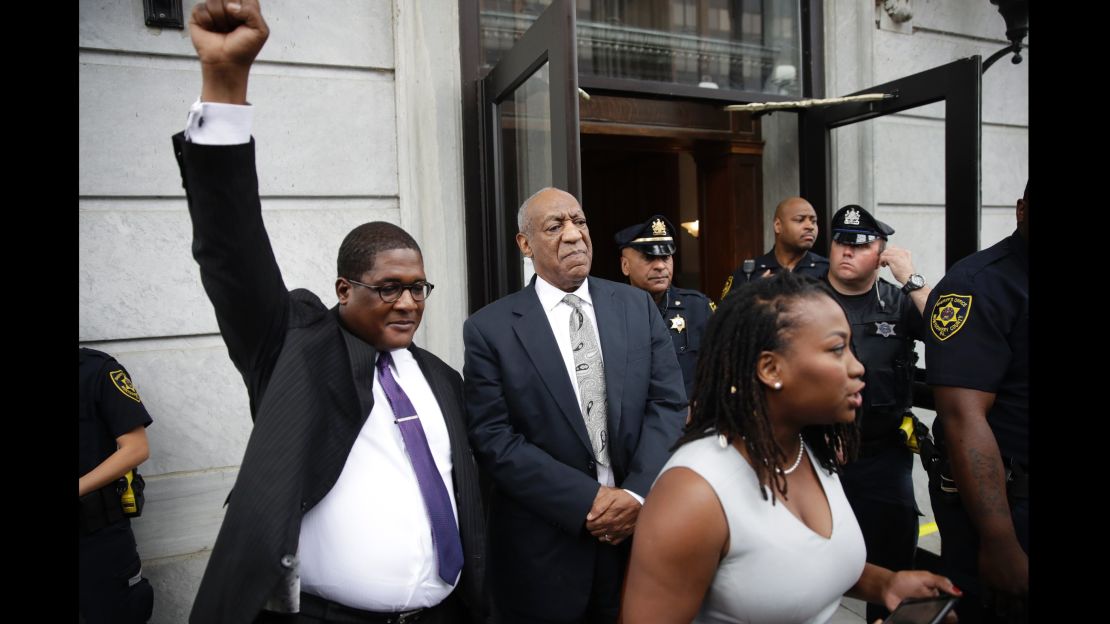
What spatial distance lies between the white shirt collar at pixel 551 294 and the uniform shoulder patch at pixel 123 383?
1.85 metres

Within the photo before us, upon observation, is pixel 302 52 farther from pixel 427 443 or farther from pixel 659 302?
pixel 427 443

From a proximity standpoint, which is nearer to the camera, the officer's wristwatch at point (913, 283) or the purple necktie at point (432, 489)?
the purple necktie at point (432, 489)

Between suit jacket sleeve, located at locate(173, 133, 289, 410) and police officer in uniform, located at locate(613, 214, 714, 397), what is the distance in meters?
2.85

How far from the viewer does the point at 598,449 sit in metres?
2.61

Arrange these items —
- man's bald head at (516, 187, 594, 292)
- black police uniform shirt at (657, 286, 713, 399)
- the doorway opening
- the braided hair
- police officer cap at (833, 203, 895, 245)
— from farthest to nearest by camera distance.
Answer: the doorway opening → black police uniform shirt at (657, 286, 713, 399) → police officer cap at (833, 203, 895, 245) → man's bald head at (516, 187, 594, 292) → the braided hair

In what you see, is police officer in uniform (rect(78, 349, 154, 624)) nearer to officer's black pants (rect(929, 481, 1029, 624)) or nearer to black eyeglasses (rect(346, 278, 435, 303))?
black eyeglasses (rect(346, 278, 435, 303))

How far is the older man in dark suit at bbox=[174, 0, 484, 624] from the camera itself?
4.74 feet

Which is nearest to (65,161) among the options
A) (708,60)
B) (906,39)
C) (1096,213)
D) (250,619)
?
(250,619)

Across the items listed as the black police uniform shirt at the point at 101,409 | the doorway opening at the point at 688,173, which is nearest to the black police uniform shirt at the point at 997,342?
the doorway opening at the point at 688,173

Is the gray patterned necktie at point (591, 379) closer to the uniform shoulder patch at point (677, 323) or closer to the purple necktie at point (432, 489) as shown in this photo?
the purple necktie at point (432, 489)

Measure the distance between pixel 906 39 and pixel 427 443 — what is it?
5.22m

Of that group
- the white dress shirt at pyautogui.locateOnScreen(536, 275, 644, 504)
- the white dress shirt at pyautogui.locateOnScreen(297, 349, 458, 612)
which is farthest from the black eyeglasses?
the white dress shirt at pyautogui.locateOnScreen(536, 275, 644, 504)

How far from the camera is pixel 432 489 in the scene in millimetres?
1922

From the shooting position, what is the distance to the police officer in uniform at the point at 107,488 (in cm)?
286
